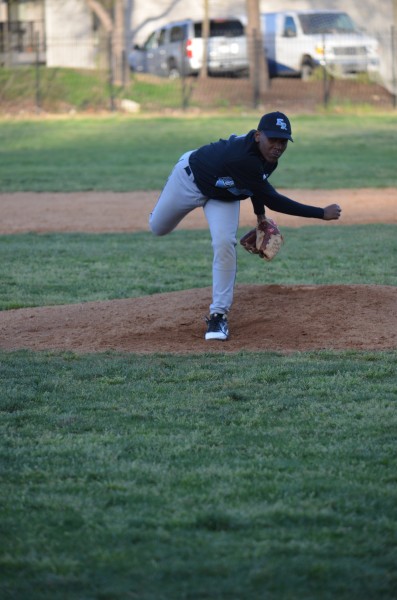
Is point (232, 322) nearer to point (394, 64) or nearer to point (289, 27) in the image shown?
point (289, 27)

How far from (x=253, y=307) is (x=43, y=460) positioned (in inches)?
131

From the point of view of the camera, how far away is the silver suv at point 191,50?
31.2m

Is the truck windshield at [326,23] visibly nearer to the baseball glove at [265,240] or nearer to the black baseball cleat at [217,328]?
the baseball glove at [265,240]

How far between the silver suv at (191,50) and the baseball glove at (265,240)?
77.1 ft

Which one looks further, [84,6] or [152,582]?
[84,6]

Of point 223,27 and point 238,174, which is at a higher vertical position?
point 223,27

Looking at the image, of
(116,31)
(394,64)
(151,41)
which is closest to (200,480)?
(394,64)

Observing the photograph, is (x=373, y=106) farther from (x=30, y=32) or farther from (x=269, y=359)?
(x=269, y=359)

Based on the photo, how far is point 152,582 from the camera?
3.32 m

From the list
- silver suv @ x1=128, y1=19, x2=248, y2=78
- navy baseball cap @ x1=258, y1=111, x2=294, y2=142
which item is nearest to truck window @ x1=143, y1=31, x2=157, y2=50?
silver suv @ x1=128, y1=19, x2=248, y2=78

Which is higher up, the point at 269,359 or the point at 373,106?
the point at 373,106

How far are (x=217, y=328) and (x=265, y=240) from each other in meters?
0.70

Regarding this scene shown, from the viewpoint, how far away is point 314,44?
30.2 metres

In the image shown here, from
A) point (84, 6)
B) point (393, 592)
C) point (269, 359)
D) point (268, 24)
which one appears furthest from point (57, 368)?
point (84, 6)
